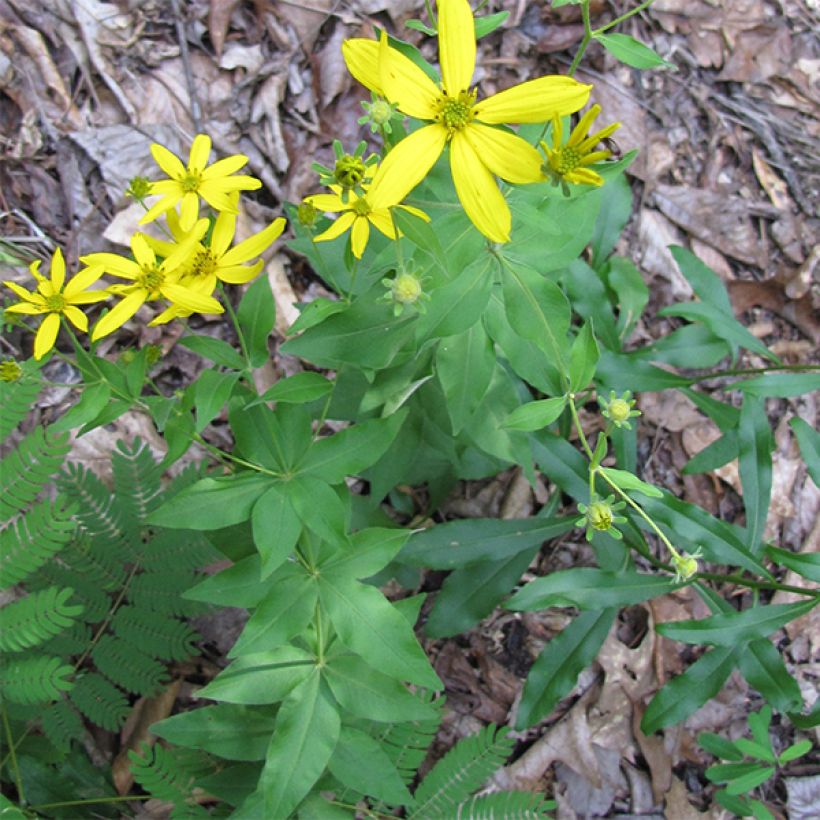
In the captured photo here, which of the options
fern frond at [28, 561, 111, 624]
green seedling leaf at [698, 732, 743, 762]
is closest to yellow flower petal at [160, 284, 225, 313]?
fern frond at [28, 561, 111, 624]

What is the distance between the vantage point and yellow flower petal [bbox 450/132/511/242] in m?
1.67

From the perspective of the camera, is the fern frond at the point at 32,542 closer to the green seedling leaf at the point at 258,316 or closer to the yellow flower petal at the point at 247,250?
the green seedling leaf at the point at 258,316

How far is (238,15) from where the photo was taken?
3.72m

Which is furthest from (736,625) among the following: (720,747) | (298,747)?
(298,747)

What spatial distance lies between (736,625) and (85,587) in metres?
2.25

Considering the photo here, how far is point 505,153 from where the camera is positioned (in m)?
1.68

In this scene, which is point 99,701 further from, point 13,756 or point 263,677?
point 263,677

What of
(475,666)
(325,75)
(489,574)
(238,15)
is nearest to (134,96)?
(238,15)

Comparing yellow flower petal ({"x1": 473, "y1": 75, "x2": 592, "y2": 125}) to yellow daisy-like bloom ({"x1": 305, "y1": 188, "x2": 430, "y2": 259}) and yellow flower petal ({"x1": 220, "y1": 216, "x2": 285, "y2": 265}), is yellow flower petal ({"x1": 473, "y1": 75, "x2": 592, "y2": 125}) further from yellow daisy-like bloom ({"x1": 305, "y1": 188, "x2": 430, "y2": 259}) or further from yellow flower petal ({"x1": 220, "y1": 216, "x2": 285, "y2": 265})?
yellow flower petal ({"x1": 220, "y1": 216, "x2": 285, "y2": 265})

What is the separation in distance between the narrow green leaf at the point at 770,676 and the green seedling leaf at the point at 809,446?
617 mm

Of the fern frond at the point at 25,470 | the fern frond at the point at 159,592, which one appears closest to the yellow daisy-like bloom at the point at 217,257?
the fern frond at the point at 25,470

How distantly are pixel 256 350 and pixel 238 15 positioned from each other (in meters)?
2.35

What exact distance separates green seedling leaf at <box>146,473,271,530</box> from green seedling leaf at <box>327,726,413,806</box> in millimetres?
767

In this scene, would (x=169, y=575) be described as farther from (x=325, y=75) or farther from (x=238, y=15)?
(x=238, y=15)
